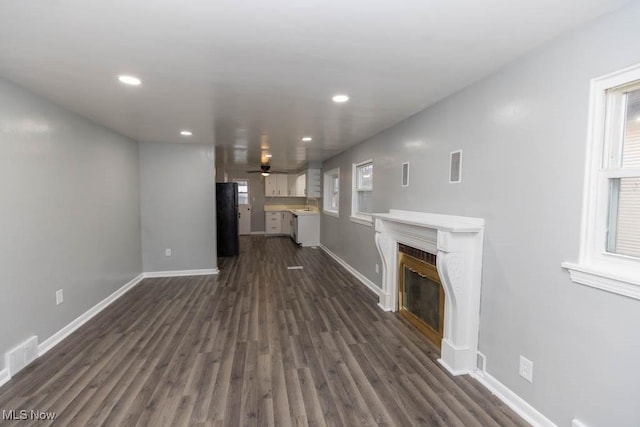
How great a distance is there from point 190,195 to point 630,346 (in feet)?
17.6

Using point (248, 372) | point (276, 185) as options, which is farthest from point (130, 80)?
point (276, 185)

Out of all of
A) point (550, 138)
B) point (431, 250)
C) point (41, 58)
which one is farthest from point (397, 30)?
point (41, 58)

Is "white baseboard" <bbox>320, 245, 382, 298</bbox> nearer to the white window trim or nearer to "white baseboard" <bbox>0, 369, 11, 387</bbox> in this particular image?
the white window trim

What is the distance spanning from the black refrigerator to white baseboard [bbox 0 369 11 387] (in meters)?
4.66

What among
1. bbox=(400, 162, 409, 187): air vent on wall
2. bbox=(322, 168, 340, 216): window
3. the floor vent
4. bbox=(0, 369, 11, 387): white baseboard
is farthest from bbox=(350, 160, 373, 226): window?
bbox=(0, 369, 11, 387): white baseboard

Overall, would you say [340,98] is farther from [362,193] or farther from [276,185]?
[276,185]

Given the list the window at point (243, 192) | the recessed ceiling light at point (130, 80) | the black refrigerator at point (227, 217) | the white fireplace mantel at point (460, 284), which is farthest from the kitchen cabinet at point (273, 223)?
the white fireplace mantel at point (460, 284)

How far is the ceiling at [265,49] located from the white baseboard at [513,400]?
88.1 inches

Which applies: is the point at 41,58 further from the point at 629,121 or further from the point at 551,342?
the point at 551,342

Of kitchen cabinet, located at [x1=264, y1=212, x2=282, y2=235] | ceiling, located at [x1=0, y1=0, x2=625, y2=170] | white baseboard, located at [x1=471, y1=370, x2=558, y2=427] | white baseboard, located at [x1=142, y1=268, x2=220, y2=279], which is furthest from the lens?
kitchen cabinet, located at [x1=264, y1=212, x2=282, y2=235]

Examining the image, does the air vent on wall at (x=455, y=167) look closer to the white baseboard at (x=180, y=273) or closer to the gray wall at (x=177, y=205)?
the gray wall at (x=177, y=205)

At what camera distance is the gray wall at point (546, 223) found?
146 centimetres

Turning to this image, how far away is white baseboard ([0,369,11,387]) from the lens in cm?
220

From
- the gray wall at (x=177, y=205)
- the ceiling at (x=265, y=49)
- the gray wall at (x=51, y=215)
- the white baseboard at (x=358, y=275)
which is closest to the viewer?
the ceiling at (x=265, y=49)
